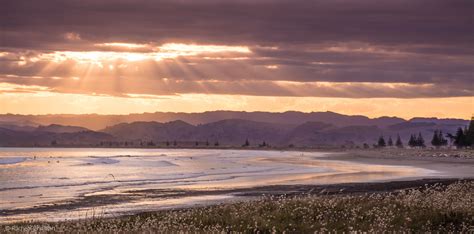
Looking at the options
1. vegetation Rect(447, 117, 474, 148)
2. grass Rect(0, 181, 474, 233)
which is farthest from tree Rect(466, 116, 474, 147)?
grass Rect(0, 181, 474, 233)

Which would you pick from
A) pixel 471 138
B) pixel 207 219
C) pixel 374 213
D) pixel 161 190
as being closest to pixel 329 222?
pixel 374 213

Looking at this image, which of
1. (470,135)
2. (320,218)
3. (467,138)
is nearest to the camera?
(320,218)

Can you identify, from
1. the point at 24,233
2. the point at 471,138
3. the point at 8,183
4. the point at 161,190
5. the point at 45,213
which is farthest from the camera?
the point at 471,138

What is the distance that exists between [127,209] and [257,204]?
10.6 meters

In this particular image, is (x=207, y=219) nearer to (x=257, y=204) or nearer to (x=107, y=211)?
(x=257, y=204)

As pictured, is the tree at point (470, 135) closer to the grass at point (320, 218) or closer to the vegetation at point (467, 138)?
the vegetation at point (467, 138)

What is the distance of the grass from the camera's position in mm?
20016

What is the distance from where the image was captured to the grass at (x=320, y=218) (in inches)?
788

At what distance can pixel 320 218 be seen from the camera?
21.5 m

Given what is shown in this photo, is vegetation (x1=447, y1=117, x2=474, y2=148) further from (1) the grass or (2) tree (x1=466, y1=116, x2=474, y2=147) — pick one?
(1) the grass

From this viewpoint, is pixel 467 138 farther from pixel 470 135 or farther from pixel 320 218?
pixel 320 218

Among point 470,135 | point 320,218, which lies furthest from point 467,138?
point 320,218

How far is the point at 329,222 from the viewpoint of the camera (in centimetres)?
2086

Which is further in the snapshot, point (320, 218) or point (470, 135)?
point (470, 135)
